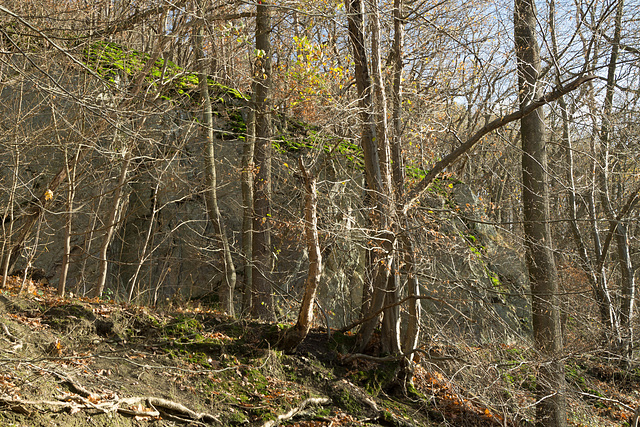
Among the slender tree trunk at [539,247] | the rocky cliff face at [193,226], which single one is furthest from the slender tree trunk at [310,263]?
the slender tree trunk at [539,247]

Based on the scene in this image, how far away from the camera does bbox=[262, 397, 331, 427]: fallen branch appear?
182 inches

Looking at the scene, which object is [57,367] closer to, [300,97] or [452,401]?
[452,401]

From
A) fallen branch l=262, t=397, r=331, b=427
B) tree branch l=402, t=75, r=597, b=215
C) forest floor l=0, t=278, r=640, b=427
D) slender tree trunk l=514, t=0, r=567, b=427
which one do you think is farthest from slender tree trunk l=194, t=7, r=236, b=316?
slender tree trunk l=514, t=0, r=567, b=427

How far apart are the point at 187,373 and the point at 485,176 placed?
54.8 feet

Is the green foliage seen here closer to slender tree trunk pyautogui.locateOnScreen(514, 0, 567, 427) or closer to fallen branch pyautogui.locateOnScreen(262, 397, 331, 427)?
slender tree trunk pyautogui.locateOnScreen(514, 0, 567, 427)

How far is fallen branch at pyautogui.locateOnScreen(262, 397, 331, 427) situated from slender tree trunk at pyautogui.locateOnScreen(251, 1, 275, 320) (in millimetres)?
2707

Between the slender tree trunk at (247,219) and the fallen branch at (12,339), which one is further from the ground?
the slender tree trunk at (247,219)

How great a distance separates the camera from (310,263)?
555 centimetres

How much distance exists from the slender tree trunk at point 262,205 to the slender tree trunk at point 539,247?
4124 millimetres

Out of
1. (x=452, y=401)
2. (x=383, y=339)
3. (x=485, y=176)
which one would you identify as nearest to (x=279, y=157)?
(x=383, y=339)

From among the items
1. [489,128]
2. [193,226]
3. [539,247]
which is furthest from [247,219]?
[539,247]

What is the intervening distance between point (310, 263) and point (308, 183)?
3.09 feet

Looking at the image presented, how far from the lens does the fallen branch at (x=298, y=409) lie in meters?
4.62

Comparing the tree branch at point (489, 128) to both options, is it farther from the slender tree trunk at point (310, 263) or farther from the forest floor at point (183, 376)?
the forest floor at point (183, 376)
